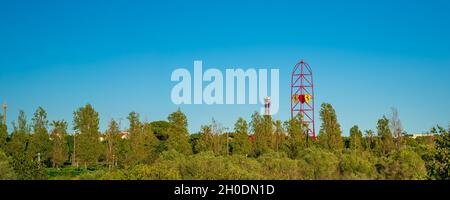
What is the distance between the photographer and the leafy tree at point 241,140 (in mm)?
18812

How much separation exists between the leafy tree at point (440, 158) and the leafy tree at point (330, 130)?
689cm

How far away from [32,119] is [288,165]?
13.0 metres

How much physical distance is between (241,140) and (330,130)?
358cm

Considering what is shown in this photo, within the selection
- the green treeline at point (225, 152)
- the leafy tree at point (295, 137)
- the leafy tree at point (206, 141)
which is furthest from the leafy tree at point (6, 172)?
the leafy tree at point (295, 137)

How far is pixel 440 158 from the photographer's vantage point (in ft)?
34.1

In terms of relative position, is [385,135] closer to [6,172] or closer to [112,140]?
[112,140]

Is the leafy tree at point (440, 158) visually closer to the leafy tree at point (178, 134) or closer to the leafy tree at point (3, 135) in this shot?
the leafy tree at point (178, 134)

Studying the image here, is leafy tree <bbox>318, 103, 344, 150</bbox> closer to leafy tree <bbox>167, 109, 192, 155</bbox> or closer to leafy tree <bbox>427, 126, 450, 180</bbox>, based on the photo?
leafy tree <bbox>167, 109, 192, 155</bbox>

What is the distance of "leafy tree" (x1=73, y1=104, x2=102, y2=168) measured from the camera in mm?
21312

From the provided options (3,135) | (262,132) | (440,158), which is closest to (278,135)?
(262,132)

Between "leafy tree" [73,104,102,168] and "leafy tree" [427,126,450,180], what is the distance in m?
15.2
